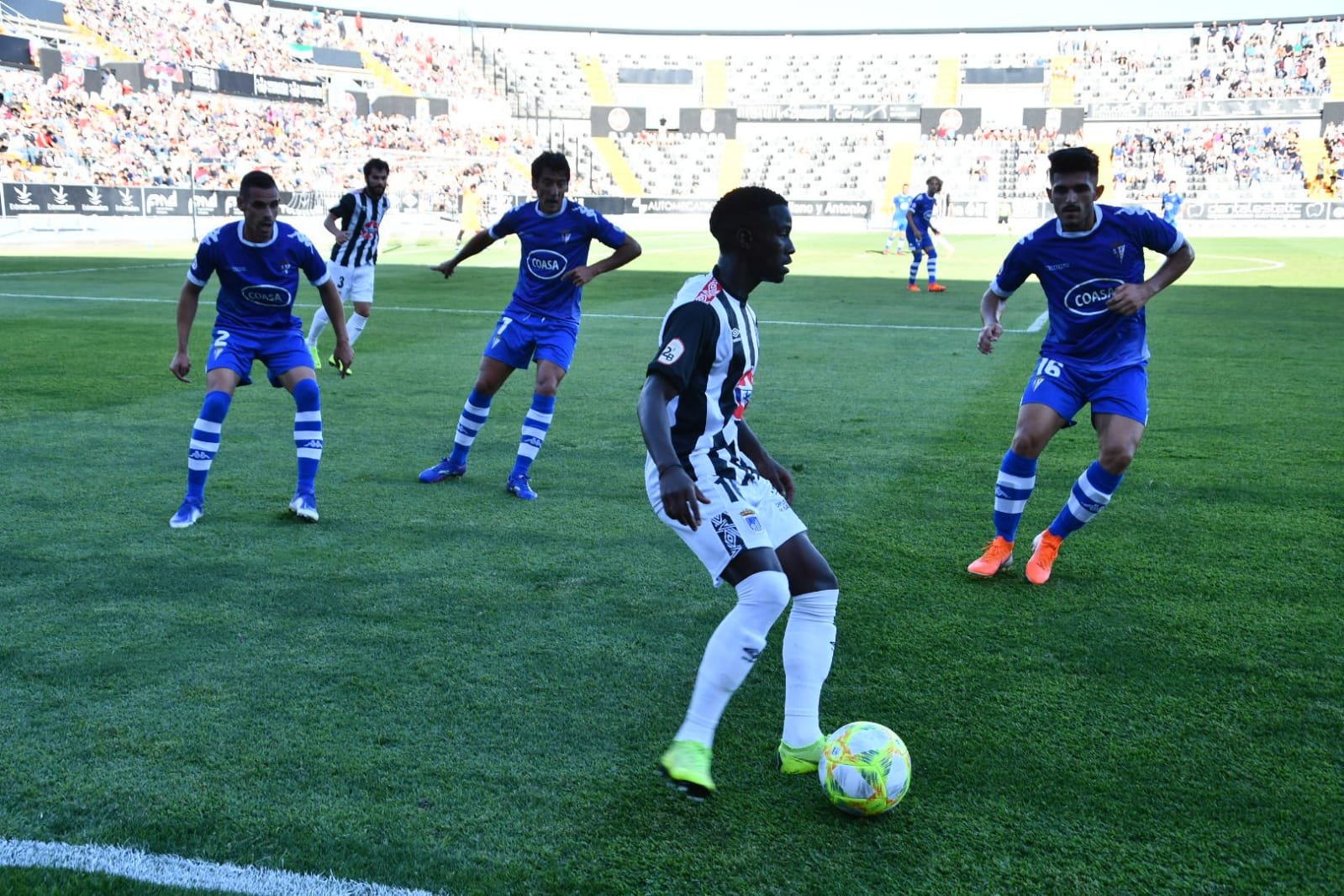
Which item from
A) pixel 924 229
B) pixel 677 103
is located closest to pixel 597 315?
pixel 924 229

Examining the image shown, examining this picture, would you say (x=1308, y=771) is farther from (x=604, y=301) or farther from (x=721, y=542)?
(x=604, y=301)

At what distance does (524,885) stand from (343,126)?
53672 mm

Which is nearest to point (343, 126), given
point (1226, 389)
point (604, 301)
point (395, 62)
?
point (395, 62)

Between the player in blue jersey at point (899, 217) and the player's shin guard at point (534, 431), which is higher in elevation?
the player in blue jersey at point (899, 217)

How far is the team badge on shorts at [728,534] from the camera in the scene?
3332mm

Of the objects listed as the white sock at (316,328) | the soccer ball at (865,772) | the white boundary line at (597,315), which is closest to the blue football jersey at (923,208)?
the white boundary line at (597,315)

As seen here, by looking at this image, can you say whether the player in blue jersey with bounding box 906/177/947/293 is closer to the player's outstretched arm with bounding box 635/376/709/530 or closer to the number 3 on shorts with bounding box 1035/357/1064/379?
the number 3 on shorts with bounding box 1035/357/1064/379

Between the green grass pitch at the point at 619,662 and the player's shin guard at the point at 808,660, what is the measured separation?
0.18 metres

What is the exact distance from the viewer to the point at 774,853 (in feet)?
10.1

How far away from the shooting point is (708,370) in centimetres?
341

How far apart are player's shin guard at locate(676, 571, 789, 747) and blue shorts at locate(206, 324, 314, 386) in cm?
404

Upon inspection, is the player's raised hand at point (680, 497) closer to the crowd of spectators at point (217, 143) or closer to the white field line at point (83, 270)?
the white field line at point (83, 270)

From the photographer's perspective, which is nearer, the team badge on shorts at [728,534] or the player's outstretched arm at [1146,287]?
the team badge on shorts at [728,534]

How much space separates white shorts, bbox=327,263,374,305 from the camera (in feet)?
42.6
